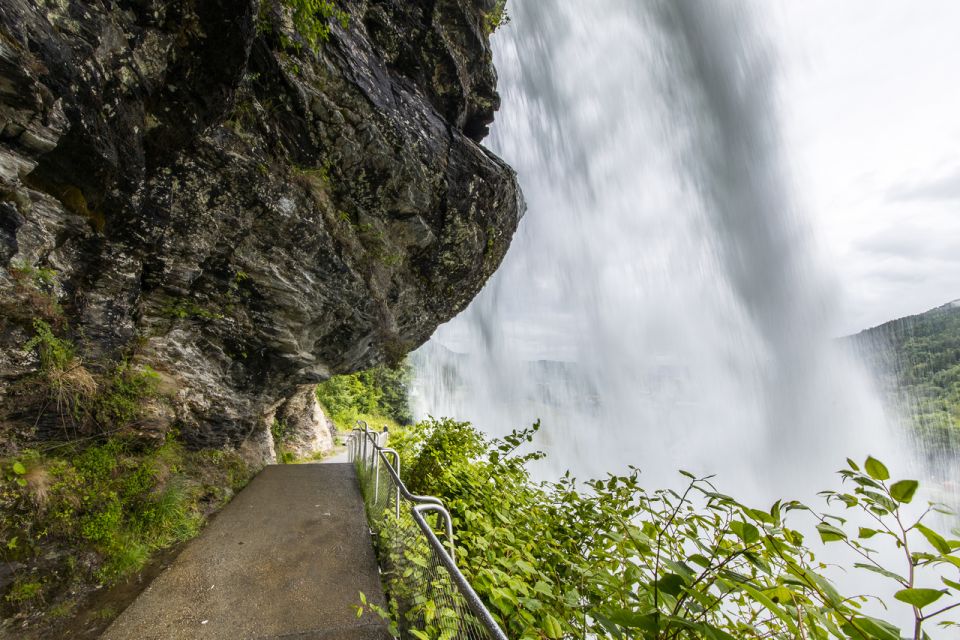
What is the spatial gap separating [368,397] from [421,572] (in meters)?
21.3

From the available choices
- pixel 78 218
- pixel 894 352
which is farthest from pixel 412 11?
pixel 894 352

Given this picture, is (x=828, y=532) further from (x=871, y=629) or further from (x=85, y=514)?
(x=85, y=514)

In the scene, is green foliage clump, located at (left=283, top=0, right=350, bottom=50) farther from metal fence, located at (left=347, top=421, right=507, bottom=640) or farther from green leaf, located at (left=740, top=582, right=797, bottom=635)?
green leaf, located at (left=740, top=582, right=797, bottom=635)

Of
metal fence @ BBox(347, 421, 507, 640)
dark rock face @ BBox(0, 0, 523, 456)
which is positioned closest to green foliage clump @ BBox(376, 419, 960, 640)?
metal fence @ BBox(347, 421, 507, 640)

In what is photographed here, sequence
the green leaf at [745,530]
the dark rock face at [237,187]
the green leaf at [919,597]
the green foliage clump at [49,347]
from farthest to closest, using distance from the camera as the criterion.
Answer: the green foliage clump at [49,347] < the dark rock face at [237,187] < the green leaf at [745,530] < the green leaf at [919,597]

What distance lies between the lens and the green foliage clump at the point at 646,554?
42.1 inches

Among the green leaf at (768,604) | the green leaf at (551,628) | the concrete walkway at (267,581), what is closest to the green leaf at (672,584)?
the green leaf at (768,604)

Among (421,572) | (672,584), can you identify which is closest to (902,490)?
(672,584)

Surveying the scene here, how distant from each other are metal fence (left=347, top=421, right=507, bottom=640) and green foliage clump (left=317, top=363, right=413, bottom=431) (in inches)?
466

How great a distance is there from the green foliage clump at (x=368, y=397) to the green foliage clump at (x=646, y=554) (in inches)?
493

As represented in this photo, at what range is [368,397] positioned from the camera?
23.0m

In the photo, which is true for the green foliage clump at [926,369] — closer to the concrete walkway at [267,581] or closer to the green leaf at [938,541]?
the concrete walkway at [267,581]

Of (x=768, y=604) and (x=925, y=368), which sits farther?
(x=925, y=368)

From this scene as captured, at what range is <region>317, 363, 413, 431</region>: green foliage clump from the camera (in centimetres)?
1881
